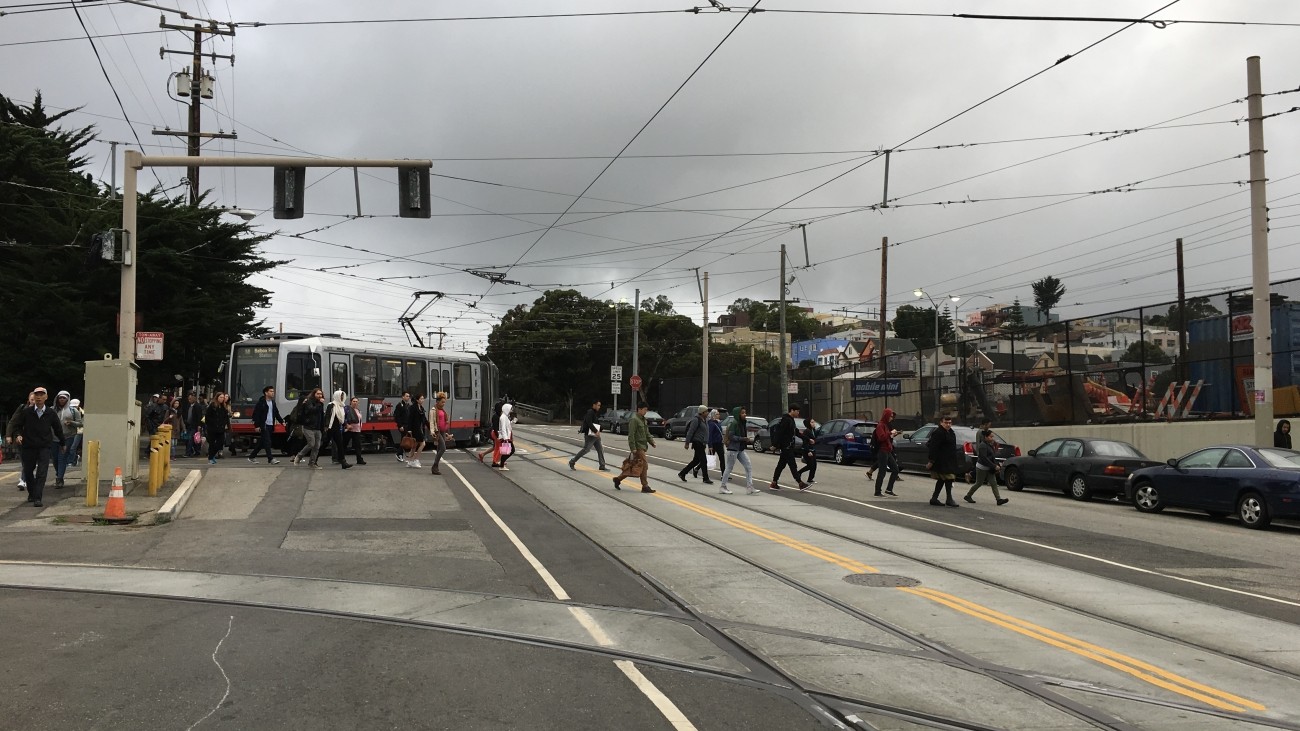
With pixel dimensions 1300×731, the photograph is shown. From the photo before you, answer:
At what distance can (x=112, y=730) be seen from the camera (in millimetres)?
5043

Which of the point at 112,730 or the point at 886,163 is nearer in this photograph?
the point at 112,730

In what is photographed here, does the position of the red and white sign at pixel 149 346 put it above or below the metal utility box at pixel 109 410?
above

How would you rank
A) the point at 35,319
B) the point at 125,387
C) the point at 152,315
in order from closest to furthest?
the point at 125,387 → the point at 35,319 → the point at 152,315

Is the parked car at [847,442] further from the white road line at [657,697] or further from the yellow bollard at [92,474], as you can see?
the white road line at [657,697]

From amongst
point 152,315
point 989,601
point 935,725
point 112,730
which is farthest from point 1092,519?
point 152,315

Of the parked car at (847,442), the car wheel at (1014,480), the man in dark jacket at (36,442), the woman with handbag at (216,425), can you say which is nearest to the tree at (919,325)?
the parked car at (847,442)

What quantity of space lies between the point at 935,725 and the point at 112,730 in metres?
4.33

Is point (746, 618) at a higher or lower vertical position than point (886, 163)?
lower

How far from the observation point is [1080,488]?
66.8 feet

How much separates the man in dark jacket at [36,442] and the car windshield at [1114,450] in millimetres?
19014

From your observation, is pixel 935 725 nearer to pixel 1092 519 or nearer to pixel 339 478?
pixel 1092 519

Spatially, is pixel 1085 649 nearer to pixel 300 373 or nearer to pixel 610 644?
pixel 610 644

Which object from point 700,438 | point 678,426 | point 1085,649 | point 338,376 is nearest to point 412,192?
point 700,438

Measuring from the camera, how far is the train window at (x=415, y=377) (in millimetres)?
30297
